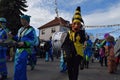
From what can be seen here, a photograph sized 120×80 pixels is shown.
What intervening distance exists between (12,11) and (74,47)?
39348mm

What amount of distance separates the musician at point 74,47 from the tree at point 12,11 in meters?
36.9

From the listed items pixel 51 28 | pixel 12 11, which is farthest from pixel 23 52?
pixel 51 28

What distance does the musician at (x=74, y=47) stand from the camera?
317 inches

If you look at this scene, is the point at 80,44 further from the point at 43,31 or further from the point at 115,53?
the point at 43,31

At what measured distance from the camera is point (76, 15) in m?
8.48

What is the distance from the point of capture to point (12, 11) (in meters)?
46.7

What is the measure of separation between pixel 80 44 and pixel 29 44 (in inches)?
47.3

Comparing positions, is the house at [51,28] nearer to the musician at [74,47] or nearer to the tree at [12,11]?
the tree at [12,11]

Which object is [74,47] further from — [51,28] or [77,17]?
[51,28]

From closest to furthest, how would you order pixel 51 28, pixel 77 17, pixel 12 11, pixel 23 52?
pixel 23 52 < pixel 77 17 < pixel 12 11 < pixel 51 28

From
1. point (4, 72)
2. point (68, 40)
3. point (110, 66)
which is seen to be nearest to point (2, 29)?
point (4, 72)

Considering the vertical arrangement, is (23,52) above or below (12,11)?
below

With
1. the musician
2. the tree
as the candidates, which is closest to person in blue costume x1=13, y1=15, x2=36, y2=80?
the musician

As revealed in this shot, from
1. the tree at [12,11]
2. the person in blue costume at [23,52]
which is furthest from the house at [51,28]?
the person in blue costume at [23,52]
